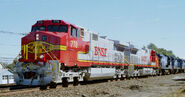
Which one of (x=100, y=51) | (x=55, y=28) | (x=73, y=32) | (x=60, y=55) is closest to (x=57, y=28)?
(x=55, y=28)

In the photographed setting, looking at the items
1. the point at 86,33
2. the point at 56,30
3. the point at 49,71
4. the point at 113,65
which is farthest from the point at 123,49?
the point at 49,71

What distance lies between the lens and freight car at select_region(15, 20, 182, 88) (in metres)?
12.4

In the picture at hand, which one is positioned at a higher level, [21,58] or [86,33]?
[86,33]

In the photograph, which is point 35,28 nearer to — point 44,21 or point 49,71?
point 44,21

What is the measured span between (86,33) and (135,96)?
6658 millimetres

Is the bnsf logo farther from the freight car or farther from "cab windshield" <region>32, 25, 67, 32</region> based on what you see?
"cab windshield" <region>32, 25, 67, 32</region>

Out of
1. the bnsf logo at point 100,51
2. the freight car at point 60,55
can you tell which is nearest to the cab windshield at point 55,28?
the freight car at point 60,55

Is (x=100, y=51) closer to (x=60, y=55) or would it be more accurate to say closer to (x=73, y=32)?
(x=73, y=32)

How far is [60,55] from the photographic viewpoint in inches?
510

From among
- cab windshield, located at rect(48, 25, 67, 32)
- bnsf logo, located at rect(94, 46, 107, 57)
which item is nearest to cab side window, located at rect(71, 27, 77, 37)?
cab windshield, located at rect(48, 25, 67, 32)

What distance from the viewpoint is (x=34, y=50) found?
13.1 metres

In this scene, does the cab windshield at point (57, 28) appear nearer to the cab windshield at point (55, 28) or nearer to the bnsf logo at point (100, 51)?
the cab windshield at point (55, 28)

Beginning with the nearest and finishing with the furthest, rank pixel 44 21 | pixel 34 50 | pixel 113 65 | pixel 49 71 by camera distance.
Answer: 1. pixel 49 71
2. pixel 34 50
3. pixel 44 21
4. pixel 113 65

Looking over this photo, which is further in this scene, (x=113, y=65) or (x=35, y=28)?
(x=113, y=65)
